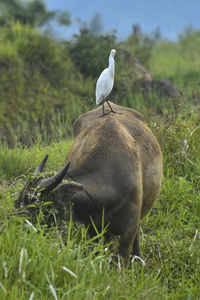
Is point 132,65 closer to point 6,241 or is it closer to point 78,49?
point 78,49

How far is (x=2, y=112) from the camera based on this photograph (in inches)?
387

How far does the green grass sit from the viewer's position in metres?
3.11

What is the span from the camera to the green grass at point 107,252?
3113mm

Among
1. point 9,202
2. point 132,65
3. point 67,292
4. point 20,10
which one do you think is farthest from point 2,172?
point 20,10

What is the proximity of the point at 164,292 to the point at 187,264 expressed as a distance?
733 mm

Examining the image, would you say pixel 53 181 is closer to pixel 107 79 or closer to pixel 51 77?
pixel 107 79

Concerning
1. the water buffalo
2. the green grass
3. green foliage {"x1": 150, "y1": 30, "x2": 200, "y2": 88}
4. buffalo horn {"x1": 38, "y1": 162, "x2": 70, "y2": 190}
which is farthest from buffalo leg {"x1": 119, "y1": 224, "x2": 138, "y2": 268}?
green foliage {"x1": 150, "y1": 30, "x2": 200, "y2": 88}

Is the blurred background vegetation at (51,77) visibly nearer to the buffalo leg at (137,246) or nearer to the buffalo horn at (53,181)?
the buffalo leg at (137,246)

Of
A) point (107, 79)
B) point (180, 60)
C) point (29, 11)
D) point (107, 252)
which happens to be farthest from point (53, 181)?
point (180, 60)

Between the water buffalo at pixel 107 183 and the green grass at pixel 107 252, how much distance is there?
0.67ft

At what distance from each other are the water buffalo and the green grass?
0.67ft

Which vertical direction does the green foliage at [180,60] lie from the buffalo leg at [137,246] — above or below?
above

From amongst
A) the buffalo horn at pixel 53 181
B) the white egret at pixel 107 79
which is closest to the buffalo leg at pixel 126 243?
the buffalo horn at pixel 53 181

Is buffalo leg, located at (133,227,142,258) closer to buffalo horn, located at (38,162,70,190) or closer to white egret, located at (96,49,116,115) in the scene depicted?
buffalo horn, located at (38,162,70,190)
